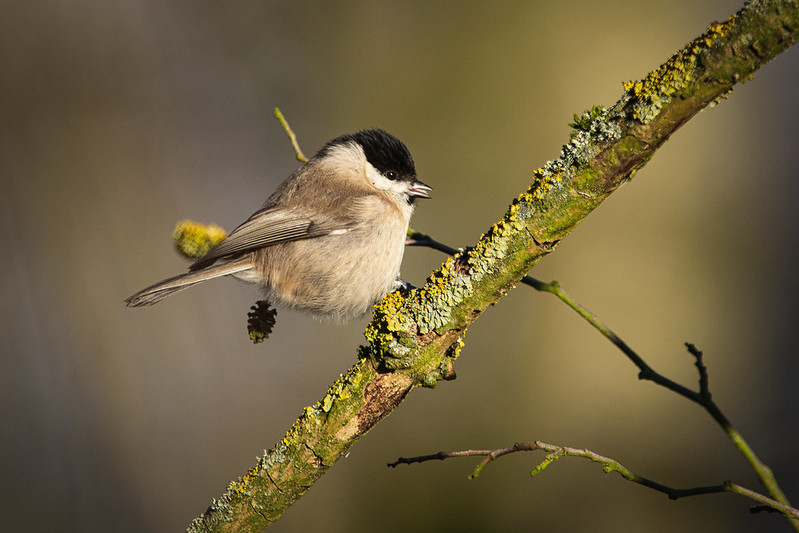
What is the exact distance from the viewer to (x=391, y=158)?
333cm

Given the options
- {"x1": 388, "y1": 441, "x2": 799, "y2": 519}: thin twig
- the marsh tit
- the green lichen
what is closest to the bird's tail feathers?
the marsh tit

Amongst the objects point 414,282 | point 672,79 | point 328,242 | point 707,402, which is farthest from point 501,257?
point 414,282

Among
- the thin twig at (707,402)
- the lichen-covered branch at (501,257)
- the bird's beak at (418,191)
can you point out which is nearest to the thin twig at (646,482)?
the thin twig at (707,402)

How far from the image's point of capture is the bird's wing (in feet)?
9.47

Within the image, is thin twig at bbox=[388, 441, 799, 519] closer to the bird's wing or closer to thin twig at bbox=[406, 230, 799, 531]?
thin twig at bbox=[406, 230, 799, 531]

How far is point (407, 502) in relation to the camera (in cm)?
546

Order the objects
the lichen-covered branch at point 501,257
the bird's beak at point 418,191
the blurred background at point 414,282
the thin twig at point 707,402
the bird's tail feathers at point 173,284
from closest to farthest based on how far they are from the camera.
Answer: the lichen-covered branch at point 501,257 < the thin twig at point 707,402 < the bird's tail feathers at point 173,284 < the bird's beak at point 418,191 < the blurred background at point 414,282

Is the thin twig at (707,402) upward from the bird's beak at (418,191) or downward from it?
downward

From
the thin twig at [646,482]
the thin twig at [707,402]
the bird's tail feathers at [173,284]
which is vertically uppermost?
the thin twig at [707,402]

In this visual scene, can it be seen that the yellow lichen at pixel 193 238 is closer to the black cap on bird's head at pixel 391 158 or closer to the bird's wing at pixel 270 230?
the bird's wing at pixel 270 230

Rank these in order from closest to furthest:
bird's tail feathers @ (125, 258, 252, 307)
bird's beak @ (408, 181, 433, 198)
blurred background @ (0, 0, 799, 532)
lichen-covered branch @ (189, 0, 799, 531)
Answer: lichen-covered branch @ (189, 0, 799, 531)
bird's tail feathers @ (125, 258, 252, 307)
bird's beak @ (408, 181, 433, 198)
blurred background @ (0, 0, 799, 532)

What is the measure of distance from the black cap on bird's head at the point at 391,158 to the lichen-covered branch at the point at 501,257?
1456 millimetres

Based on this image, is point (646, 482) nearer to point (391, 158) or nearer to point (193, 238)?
point (193, 238)

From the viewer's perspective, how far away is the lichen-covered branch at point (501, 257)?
1324mm
